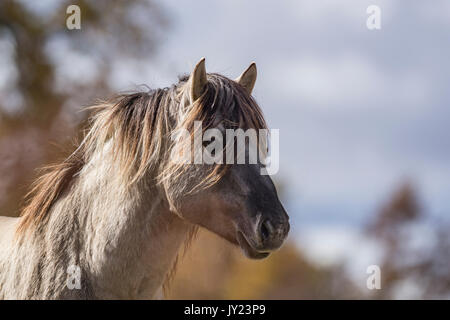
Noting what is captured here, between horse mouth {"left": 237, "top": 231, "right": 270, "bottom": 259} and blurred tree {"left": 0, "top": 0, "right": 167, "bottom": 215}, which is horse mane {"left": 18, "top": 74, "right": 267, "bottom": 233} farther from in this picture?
blurred tree {"left": 0, "top": 0, "right": 167, "bottom": 215}

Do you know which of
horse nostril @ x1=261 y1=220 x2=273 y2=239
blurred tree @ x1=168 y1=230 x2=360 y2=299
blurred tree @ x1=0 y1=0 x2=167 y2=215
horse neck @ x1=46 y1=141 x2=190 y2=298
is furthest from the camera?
blurred tree @ x1=168 y1=230 x2=360 y2=299

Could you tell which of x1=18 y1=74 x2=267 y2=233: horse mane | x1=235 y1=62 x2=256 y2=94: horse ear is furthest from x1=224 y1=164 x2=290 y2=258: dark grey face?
x1=235 y1=62 x2=256 y2=94: horse ear

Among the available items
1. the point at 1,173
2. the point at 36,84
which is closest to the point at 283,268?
the point at 36,84

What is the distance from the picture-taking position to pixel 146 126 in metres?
3.94

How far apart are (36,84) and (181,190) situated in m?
16.3

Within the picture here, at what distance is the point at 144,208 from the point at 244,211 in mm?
660

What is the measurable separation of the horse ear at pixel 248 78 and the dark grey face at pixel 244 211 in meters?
0.88

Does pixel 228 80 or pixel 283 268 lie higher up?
pixel 228 80

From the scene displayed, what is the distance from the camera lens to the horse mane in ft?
12.5

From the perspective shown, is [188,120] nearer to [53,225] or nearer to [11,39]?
[53,225]

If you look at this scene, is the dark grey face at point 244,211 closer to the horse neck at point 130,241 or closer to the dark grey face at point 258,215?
the dark grey face at point 258,215

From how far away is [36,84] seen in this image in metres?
18.9

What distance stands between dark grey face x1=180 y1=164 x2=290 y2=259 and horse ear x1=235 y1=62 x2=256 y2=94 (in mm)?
877

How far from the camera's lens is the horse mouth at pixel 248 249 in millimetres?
3598
